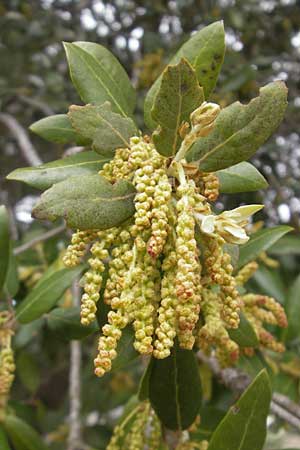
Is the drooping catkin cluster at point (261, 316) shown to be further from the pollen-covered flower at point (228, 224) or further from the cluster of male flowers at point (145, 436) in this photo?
the pollen-covered flower at point (228, 224)

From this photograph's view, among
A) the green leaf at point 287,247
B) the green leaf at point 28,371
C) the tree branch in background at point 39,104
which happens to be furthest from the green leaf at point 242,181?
the tree branch in background at point 39,104

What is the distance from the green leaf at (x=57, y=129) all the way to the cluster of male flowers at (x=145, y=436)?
0.71 meters

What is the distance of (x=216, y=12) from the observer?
3486 millimetres

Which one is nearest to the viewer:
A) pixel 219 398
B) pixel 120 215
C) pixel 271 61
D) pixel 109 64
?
pixel 120 215

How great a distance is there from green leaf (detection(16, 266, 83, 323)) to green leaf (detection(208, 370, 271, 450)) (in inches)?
23.1

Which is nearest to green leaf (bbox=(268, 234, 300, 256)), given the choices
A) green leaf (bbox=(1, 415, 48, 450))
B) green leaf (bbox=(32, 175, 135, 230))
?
green leaf (bbox=(1, 415, 48, 450))

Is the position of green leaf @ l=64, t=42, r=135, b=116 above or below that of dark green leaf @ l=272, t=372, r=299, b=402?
above

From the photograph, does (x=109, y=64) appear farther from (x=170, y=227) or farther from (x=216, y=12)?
(x=216, y=12)

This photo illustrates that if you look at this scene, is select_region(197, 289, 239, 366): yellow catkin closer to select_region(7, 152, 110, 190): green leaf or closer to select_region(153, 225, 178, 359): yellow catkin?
select_region(153, 225, 178, 359): yellow catkin

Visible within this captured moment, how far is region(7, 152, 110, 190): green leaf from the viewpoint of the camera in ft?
3.93

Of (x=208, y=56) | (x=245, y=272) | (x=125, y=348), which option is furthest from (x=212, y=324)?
(x=208, y=56)

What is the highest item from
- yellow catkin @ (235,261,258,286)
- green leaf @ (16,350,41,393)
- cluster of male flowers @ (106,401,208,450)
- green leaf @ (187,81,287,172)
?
green leaf @ (187,81,287,172)

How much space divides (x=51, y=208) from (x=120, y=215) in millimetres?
123

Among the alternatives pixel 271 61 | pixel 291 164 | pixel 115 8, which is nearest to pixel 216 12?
pixel 271 61
